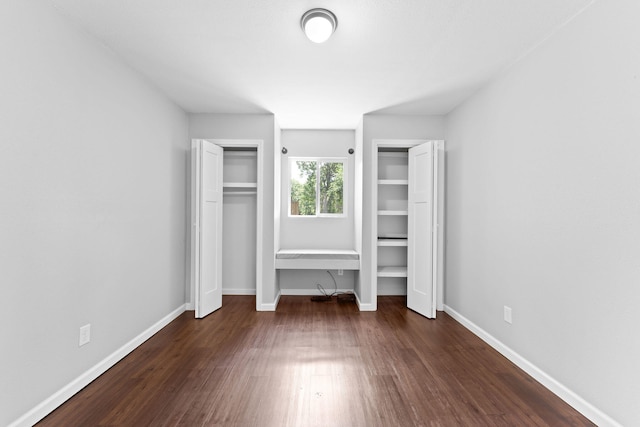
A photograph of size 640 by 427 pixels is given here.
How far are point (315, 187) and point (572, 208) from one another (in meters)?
3.30

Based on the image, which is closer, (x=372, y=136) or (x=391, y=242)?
(x=372, y=136)

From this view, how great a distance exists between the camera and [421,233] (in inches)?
151

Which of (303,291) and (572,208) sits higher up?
(572,208)

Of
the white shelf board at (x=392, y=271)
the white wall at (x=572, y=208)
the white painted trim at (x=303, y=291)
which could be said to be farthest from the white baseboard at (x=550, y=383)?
the white painted trim at (x=303, y=291)

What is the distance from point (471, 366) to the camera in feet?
8.14

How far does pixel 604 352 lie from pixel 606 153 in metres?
1.13

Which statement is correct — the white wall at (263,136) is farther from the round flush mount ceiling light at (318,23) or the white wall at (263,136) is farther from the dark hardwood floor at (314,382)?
the round flush mount ceiling light at (318,23)

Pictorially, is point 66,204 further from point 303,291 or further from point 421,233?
point 421,233

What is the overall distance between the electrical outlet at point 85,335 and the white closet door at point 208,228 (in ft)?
4.51

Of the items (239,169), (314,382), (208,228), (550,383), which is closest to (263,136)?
(239,169)

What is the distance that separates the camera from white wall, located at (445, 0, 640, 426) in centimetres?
167

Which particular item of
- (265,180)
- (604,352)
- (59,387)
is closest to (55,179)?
(59,387)

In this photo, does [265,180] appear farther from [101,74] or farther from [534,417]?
[534,417]

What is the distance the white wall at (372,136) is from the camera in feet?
12.9
